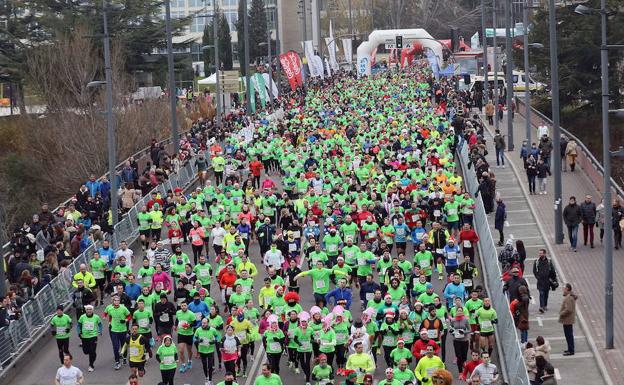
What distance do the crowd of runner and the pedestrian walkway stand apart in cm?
144

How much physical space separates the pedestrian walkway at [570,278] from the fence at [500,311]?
0.74m

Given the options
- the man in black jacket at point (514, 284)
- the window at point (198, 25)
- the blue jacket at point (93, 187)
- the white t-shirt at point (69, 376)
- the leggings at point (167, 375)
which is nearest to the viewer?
the white t-shirt at point (69, 376)

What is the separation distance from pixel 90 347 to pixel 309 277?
23.7ft

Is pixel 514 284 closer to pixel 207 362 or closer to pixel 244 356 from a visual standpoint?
pixel 244 356

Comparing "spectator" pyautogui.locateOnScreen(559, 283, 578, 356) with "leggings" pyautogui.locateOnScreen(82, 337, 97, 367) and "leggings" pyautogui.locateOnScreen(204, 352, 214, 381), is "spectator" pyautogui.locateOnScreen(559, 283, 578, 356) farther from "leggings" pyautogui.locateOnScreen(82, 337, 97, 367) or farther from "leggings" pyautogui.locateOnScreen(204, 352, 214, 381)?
"leggings" pyautogui.locateOnScreen(82, 337, 97, 367)

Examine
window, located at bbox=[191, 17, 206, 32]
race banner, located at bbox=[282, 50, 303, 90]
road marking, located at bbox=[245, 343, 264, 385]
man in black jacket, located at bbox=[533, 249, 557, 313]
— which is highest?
window, located at bbox=[191, 17, 206, 32]

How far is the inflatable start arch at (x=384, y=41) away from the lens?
88.3 m

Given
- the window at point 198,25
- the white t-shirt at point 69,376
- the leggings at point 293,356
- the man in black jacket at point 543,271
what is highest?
the window at point 198,25

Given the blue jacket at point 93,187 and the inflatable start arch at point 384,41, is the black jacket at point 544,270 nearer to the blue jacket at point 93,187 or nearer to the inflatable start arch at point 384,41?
the blue jacket at point 93,187

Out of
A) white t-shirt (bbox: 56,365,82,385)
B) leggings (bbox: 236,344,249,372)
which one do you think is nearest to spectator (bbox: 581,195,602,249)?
leggings (bbox: 236,344,249,372)

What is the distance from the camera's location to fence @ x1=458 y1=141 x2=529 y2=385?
19453mm

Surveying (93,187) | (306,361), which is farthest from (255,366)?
(93,187)

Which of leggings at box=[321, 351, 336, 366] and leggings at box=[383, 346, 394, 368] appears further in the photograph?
leggings at box=[383, 346, 394, 368]

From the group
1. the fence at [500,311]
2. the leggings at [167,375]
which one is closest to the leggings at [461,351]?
the fence at [500,311]
